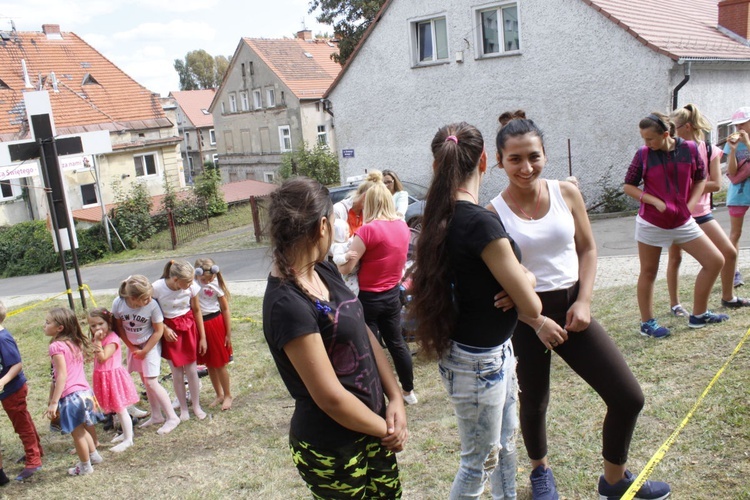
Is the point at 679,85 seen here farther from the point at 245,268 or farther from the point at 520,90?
the point at 245,268

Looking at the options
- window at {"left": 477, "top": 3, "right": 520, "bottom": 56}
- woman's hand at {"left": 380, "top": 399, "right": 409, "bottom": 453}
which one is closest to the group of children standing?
woman's hand at {"left": 380, "top": 399, "right": 409, "bottom": 453}

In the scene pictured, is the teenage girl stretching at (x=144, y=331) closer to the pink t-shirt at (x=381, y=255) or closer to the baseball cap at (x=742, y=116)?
the pink t-shirt at (x=381, y=255)

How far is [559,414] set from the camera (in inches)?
162

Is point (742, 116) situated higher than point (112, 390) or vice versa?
point (742, 116)

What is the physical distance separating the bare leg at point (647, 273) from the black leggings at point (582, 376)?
2.27m

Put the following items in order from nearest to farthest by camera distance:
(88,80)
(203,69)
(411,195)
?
(411,195) → (88,80) → (203,69)

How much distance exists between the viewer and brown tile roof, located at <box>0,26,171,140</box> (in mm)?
28578

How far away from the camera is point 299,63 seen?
132 feet

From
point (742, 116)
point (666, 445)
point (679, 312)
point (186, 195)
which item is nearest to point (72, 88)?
point (186, 195)

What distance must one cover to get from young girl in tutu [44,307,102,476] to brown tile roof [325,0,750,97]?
14412mm

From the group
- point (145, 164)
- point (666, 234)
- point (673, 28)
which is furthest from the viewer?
point (145, 164)

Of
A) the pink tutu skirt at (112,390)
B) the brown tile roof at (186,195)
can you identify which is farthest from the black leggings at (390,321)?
the brown tile roof at (186,195)

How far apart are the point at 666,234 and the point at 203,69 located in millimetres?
93780

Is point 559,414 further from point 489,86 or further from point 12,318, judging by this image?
point 489,86
